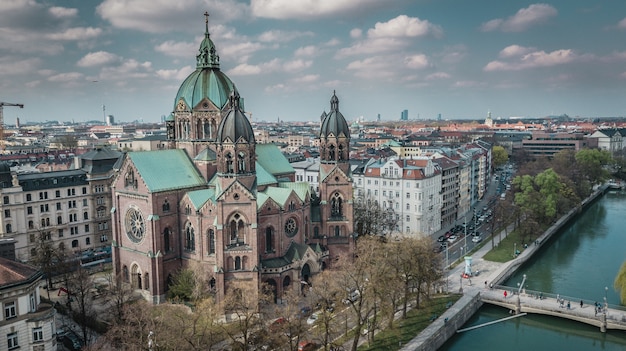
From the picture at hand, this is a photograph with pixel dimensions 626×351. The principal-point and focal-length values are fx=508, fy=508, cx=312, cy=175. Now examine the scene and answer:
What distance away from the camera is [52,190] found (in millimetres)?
85250

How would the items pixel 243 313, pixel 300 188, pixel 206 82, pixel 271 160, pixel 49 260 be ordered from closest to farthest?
pixel 243 313, pixel 49 260, pixel 300 188, pixel 206 82, pixel 271 160

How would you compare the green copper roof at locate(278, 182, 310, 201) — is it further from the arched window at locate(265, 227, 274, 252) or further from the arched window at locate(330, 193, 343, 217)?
the arched window at locate(265, 227, 274, 252)

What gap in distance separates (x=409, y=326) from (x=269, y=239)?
2100 cm

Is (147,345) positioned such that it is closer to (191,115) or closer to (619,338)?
(191,115)

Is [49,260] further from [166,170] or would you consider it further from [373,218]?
[373,218]

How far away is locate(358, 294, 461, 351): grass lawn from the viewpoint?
5291cm

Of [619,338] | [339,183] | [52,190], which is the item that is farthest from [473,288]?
[52,190]

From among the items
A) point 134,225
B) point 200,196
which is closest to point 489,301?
point 200,196

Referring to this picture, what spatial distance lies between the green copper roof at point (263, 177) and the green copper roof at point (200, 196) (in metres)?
7.82

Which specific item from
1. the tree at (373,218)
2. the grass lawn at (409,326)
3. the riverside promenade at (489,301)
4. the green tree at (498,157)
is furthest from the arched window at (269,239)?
the green tree at (498,157)

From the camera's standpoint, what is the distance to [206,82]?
74.9 metres

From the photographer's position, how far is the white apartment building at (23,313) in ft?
135

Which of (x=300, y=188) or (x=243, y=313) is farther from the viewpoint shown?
(x=300, y=188)

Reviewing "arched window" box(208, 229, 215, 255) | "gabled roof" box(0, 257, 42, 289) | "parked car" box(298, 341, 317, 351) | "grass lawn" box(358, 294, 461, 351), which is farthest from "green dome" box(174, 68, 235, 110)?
"grass lawn" box(358, 294, 461, 351)
